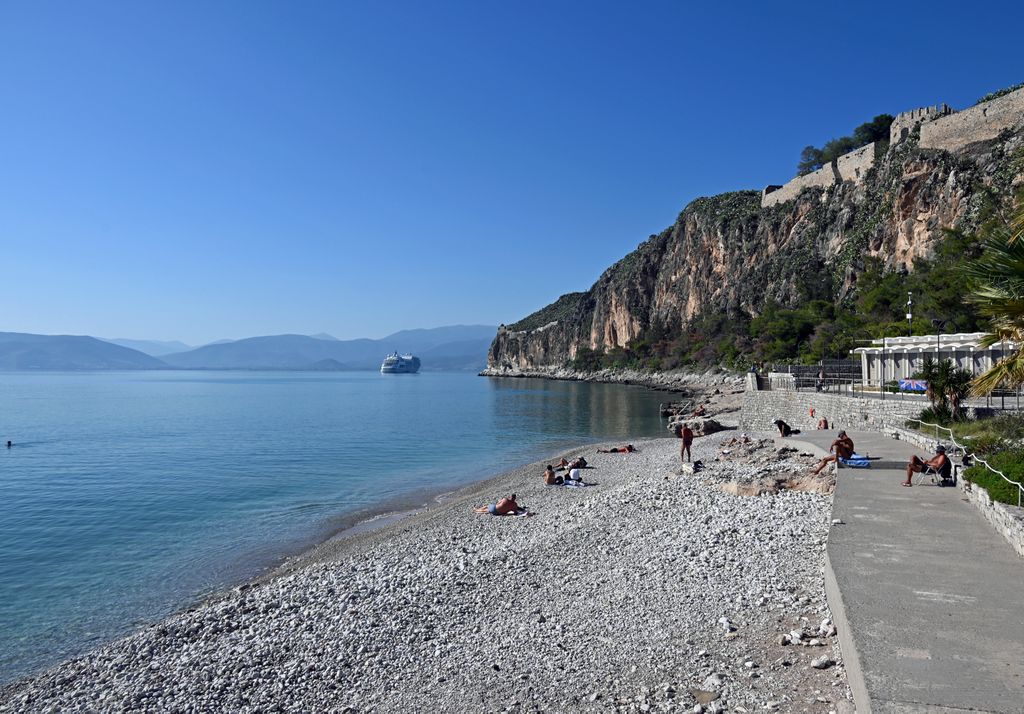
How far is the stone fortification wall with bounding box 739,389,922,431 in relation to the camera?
20.5 m

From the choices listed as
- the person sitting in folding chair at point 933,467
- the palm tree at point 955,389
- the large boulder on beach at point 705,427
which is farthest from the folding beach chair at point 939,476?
the large boulder on beach at point 705,427

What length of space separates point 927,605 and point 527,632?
427cm

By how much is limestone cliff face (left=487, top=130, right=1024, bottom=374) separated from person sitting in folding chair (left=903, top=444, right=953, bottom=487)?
150 feet

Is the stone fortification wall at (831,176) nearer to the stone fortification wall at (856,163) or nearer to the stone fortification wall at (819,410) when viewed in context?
the stone fortification wall at (856,163)

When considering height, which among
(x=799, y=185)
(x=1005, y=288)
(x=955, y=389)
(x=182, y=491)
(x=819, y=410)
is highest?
(x=799, y=185)

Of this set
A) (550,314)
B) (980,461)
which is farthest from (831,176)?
(550,314)

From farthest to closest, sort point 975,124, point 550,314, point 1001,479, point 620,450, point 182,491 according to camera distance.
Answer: point 550,314, point 975,124, point 620,450, point 182,491, point 1001,479

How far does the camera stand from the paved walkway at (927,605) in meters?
4.39

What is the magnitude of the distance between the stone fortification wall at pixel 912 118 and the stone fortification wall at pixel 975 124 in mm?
3158

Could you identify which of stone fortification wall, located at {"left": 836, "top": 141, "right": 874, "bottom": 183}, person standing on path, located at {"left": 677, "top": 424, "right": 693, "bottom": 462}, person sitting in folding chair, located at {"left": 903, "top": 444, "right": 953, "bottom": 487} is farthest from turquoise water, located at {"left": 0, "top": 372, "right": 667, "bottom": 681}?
stone fortification wall, located at {"left": 836, "top": 141, "right": 874, "bottom": 183}

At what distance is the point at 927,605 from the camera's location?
5.80 meters

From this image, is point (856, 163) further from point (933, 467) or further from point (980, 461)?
point (980, 461)

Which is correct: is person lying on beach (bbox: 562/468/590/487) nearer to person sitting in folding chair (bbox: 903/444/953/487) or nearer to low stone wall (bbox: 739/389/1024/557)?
low stone wall (bbox: 739/389/1024/557)

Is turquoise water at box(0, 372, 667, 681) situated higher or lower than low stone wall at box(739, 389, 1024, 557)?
lower
